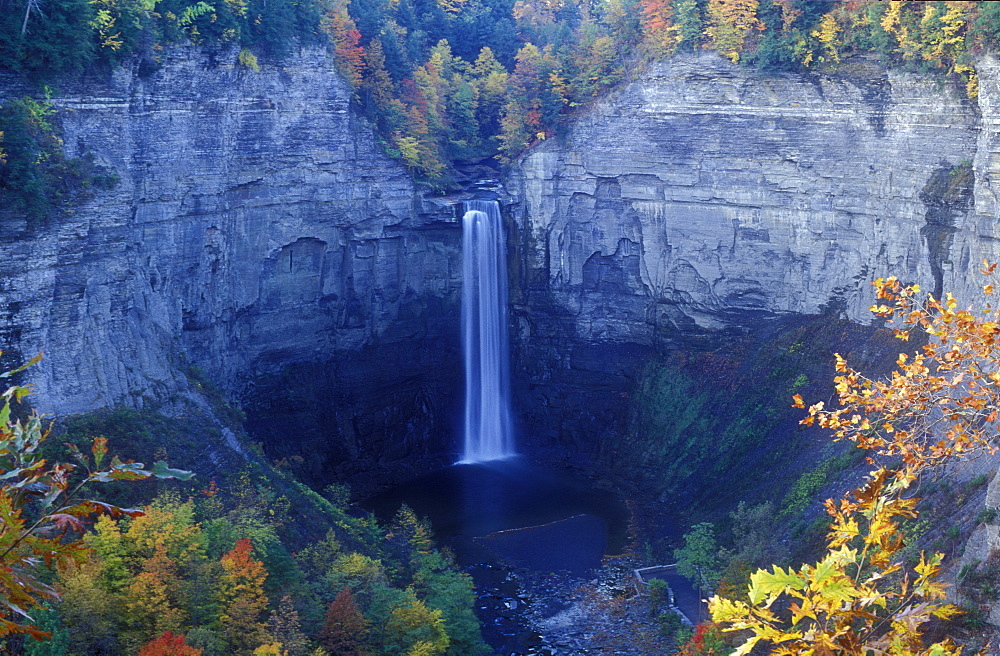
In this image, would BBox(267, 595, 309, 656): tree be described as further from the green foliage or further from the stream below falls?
the green foliage

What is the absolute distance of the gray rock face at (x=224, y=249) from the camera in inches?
1165

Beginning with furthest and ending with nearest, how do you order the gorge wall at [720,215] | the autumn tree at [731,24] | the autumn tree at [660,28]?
the autumn tree at [660,28], the autumn tree at [731,24], the gorge wall at [720,215]

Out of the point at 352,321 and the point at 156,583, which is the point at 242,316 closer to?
the point at 352,321

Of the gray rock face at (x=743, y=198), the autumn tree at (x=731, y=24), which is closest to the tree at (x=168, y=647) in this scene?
the gray rock face at (x=743, y=198)

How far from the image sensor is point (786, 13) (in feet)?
128

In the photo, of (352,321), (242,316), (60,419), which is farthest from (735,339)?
(60,419)

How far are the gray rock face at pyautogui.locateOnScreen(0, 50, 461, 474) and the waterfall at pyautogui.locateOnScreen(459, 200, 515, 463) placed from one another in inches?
31.2

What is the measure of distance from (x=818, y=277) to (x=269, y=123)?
2173cm

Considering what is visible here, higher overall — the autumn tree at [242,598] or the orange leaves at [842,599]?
the orange leaves at [842,599]

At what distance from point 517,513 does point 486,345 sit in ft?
31.7

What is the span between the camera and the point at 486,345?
4812 cm

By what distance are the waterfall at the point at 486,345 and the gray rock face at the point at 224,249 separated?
79 cm

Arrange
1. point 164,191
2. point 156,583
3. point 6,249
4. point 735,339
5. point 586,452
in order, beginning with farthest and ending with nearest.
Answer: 1. point 586,452
2. point 735,339
3. point 164,191
4. point 6,249
5. point 156,583

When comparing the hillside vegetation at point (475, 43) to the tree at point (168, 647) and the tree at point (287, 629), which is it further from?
the tree at point (168, 647)
